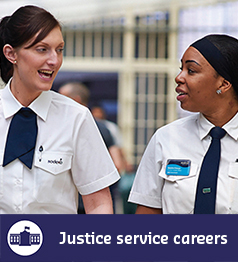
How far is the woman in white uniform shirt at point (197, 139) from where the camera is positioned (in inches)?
81.2

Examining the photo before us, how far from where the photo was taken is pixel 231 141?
213 centimetres

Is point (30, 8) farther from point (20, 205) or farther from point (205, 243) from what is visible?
point (205, 243)

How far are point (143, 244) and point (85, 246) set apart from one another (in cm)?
21

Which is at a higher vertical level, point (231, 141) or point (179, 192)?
point (231, 141)

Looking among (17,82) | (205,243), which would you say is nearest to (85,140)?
(17,82)

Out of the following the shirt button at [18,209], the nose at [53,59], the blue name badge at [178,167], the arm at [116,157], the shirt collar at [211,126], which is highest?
the nose at [53,59]

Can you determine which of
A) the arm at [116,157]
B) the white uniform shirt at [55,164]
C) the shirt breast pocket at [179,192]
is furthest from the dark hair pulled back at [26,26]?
the arm at [116,157]

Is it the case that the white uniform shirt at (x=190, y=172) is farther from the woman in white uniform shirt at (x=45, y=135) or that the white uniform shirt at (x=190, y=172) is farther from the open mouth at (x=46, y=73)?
the open mouth at (x=46, y=73)

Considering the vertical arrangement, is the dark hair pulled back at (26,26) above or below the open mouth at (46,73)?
above

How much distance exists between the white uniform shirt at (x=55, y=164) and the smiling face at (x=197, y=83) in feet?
1.38

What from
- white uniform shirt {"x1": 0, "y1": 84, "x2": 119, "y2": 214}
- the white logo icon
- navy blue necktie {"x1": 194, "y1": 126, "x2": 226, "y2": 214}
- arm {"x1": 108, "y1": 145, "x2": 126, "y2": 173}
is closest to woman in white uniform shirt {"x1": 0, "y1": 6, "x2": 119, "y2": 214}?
white uniform shirt {"x1": 0, "y1": 84, "x2": 119, "y2": 214}

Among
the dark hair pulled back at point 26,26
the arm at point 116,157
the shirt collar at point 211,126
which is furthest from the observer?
the arm at point 116,157

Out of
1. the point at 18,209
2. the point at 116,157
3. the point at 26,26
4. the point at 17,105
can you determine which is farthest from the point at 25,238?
the point at 116,157

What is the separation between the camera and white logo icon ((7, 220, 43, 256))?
1.72m
